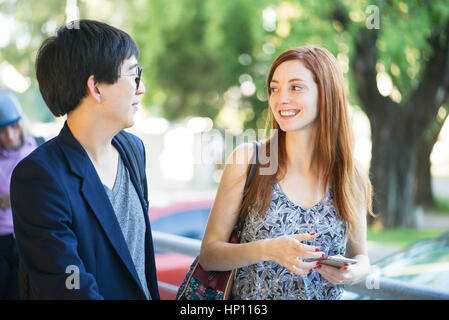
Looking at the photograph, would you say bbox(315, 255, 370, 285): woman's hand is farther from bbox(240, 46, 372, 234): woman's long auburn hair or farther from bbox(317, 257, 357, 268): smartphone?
bbox(240, 46, 372, 234): woman's long auburn hair

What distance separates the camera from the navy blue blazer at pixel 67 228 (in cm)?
119

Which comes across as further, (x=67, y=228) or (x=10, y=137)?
(x=10, y=137)

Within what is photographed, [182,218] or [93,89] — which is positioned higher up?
[93,89]

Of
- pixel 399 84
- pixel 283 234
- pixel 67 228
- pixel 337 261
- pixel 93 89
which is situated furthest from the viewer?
pixel 399 84

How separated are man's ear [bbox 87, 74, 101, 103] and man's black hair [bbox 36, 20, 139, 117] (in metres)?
0.01

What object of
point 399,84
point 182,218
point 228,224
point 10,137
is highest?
point 399,84

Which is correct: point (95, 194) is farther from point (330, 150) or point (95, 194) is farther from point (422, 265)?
point (422, 265)

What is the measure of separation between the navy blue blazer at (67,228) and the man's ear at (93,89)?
0.39 ft

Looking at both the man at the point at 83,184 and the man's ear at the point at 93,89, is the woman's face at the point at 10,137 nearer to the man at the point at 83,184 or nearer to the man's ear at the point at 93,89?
the man at the point at 83,184

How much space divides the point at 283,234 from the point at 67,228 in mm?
724

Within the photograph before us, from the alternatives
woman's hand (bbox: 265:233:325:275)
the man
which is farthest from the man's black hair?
woman's hand (bbox: 265:233:325:275)

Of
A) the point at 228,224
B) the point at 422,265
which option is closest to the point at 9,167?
the point at 228,224

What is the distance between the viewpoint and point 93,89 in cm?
135
